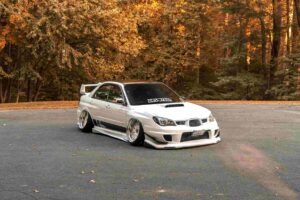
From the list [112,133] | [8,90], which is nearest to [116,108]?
[112,133]

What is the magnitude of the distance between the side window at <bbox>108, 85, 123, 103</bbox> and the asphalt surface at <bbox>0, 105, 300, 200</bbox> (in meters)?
0.94

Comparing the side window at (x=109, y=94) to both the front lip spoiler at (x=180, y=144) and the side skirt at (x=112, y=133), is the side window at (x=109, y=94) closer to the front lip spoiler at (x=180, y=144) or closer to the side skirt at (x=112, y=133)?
the side skirt at (x=112, y=133)

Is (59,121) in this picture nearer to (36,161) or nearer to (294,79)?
(36,161)

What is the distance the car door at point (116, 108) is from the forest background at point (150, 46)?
510 inches

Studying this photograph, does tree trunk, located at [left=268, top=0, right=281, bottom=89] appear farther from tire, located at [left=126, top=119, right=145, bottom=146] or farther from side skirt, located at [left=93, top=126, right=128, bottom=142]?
tire, located at [left=126, top=119, right=145, bottom=146]

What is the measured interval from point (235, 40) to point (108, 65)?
10472 mm

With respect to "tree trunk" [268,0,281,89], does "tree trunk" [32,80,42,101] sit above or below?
below

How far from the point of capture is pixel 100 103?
40.3 feet

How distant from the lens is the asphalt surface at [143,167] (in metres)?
6.72

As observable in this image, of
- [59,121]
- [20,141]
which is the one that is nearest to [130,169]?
[20,141]

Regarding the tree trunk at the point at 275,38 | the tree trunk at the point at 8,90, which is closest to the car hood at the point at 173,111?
the tree trunk at the point at 8,90

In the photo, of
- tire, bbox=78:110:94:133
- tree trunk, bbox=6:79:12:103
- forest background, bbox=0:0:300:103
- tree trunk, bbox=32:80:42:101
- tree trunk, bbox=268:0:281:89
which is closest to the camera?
tire, bbox=78:110:94:133

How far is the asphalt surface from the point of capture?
22.0 feet

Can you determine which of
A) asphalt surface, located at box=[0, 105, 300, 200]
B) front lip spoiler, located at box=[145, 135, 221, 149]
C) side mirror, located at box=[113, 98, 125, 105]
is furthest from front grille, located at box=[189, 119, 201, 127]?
side mirror, located at box=[113, 98, 125, 105]
